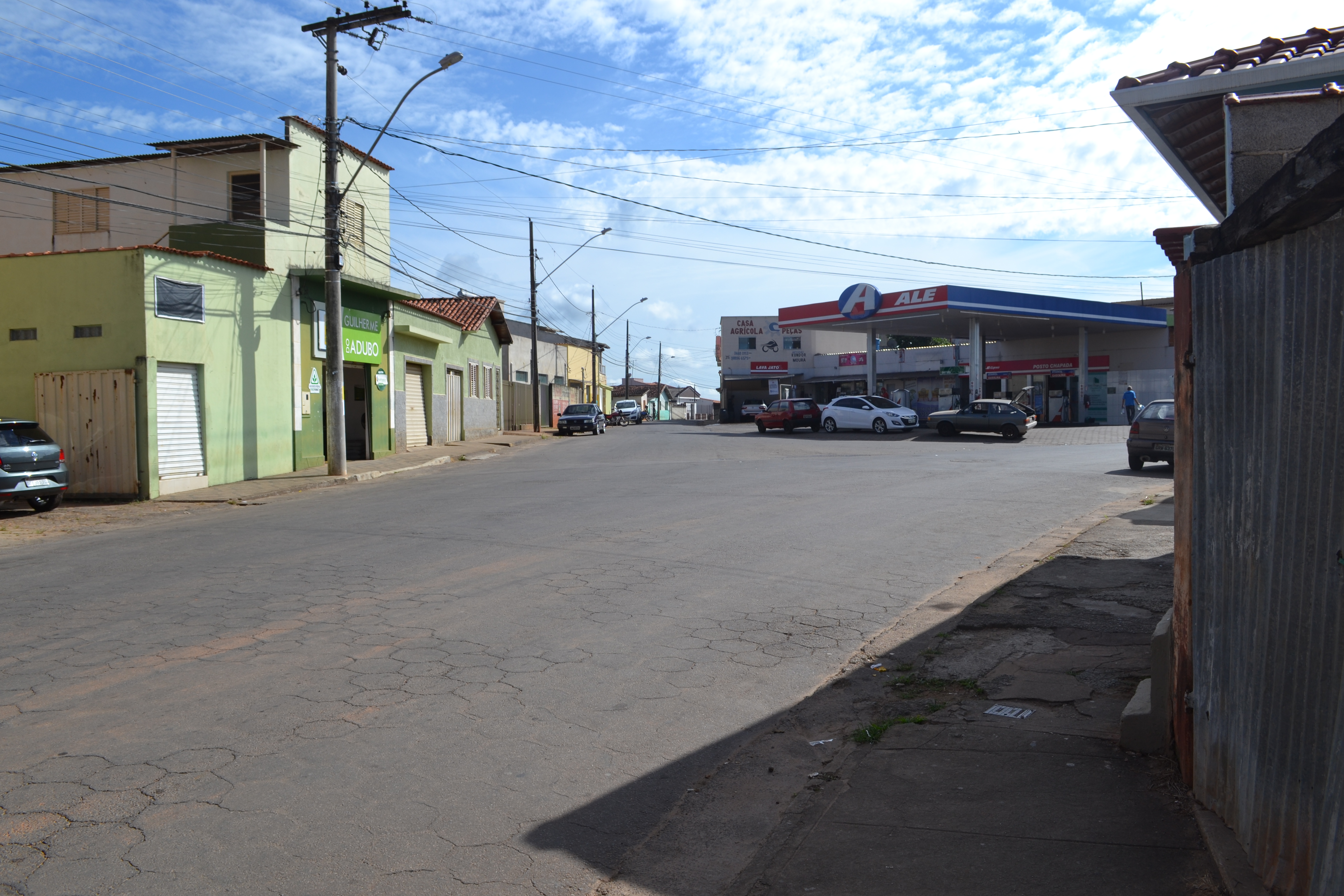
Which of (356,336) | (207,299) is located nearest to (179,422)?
(207,299)

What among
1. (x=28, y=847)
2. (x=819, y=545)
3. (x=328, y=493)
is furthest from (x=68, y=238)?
(x=28, y=847)

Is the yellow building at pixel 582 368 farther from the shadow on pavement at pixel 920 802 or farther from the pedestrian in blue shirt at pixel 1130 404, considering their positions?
the shadow on pavement at pixel 920 802

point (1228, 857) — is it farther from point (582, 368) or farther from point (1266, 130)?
point (582, 368)

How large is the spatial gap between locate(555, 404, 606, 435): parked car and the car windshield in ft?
94.7

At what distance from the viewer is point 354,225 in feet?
83.4

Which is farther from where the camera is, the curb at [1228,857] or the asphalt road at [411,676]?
the asphalt road at [411,676]

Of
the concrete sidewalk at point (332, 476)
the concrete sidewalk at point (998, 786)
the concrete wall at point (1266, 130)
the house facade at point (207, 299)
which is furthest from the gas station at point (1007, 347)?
the concrete wall at point (1266, 130)

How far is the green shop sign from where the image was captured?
976 inches

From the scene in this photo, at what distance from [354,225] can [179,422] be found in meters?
9.05

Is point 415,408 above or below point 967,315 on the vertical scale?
below

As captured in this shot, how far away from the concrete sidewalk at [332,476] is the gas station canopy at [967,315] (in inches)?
657

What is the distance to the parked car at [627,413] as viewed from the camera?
68.2 metres

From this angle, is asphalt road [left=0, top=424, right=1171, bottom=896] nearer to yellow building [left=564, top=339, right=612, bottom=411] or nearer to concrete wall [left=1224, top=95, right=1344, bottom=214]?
concrete wall [left=1224, top=95, right=1344, bottom=214]

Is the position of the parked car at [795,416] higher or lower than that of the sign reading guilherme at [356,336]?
lower
